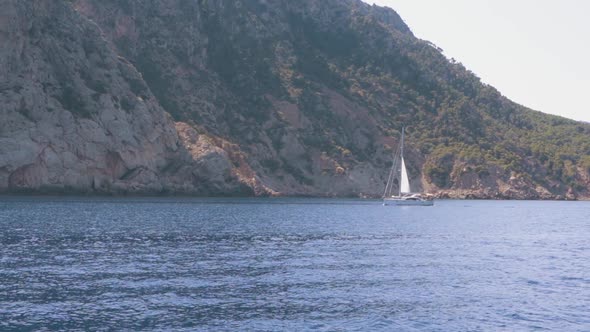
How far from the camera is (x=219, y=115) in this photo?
14875cm

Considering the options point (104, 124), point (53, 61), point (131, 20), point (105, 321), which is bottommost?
point (105, 321)

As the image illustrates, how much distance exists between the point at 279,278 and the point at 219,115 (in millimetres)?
115616

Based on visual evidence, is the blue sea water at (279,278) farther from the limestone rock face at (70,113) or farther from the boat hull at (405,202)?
the boat hull at (405,202)

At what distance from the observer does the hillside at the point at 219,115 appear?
349ft

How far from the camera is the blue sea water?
26438 millimetres

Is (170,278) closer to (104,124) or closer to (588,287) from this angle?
(588,287)

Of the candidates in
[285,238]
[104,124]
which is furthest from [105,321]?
[104,124]

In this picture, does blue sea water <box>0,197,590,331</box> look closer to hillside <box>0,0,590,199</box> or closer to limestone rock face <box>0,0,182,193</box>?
limestone rock face <box>0,0,182,193</box>

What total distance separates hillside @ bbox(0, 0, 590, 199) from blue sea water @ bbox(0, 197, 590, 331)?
41.4 metres

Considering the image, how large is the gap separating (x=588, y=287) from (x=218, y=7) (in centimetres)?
14682

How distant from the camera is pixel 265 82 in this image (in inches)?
6570

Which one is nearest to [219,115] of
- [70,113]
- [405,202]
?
[70,113]

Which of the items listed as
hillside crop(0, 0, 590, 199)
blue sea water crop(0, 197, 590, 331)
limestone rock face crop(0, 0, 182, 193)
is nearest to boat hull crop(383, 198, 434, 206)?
hillside crop(0, 0, 590, 199)

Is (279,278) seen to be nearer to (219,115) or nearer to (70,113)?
(70,113)
